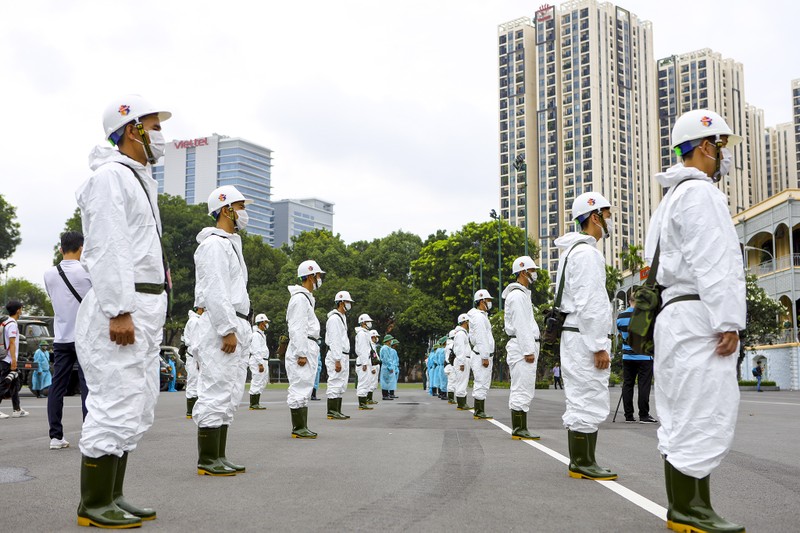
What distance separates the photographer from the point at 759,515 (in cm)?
502

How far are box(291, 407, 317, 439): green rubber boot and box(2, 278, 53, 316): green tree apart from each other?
75102 millimetres

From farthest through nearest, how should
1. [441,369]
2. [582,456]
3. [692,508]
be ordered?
[441,369] < [582,456] < [692,508]

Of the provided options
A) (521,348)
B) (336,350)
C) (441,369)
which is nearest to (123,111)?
(521,348)

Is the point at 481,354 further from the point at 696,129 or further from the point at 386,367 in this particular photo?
the point at 386,367

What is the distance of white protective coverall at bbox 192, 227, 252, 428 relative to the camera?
6.87 m

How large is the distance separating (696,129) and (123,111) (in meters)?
3.79

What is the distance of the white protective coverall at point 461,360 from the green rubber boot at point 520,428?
26.7ft

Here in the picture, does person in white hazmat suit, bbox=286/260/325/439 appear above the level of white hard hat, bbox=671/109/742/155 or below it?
below

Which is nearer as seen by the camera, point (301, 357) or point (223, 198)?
point (223, 198)

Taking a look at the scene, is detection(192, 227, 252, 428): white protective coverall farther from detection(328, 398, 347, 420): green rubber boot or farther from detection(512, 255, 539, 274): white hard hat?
detection(328, 398, 347, 420): green rubber boot

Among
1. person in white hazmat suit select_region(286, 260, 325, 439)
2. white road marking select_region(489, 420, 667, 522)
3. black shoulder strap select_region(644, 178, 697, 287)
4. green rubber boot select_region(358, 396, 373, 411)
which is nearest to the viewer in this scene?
black shoulder strap select_region(644, 178, 697, 287)

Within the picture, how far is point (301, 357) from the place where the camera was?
1072 cm

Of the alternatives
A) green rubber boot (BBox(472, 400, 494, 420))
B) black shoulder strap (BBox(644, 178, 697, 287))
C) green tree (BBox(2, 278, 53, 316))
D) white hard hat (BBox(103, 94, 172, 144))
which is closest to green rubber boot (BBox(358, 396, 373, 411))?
green rubber boot (BBox(472, 400, 494, 420))

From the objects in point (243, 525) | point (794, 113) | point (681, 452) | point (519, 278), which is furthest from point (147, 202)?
point (794, 113)
